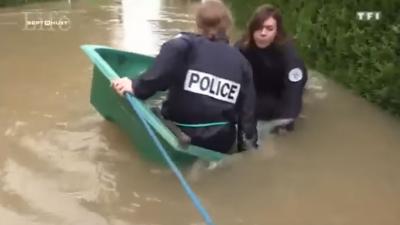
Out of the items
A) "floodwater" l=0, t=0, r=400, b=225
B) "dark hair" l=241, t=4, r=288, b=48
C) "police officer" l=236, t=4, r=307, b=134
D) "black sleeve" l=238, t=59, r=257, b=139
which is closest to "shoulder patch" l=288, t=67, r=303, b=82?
"police officer" l=236, t=4, r=307, b=134

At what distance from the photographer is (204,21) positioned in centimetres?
546

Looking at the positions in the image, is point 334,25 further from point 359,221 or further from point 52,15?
point 52,15

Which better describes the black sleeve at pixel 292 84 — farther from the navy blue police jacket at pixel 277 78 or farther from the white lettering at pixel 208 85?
the white lettering at pixel 208 85

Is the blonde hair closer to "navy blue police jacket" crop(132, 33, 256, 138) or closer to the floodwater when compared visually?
"navy blue police jacket" crop(132, 33, 256, 138)

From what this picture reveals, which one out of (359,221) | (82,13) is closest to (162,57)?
(359,221)

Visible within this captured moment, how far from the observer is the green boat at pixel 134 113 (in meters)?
5.40

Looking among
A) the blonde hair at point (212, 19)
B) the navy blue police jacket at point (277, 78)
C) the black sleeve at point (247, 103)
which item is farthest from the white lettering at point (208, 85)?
the navy blue police jacket at point (277, 78)

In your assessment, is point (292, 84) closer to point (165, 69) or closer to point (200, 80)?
point (200, 80)

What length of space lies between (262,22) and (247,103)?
2.74 feet

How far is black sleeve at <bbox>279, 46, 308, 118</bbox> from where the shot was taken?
A: 6.39 meters

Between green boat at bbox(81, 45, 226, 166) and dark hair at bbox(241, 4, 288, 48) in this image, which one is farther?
dark hair at bbox(241, 4, 288, 48)

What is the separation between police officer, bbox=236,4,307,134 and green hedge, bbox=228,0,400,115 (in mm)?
1053

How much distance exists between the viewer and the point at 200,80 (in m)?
5.41

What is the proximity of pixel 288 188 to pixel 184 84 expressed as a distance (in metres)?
1.11
